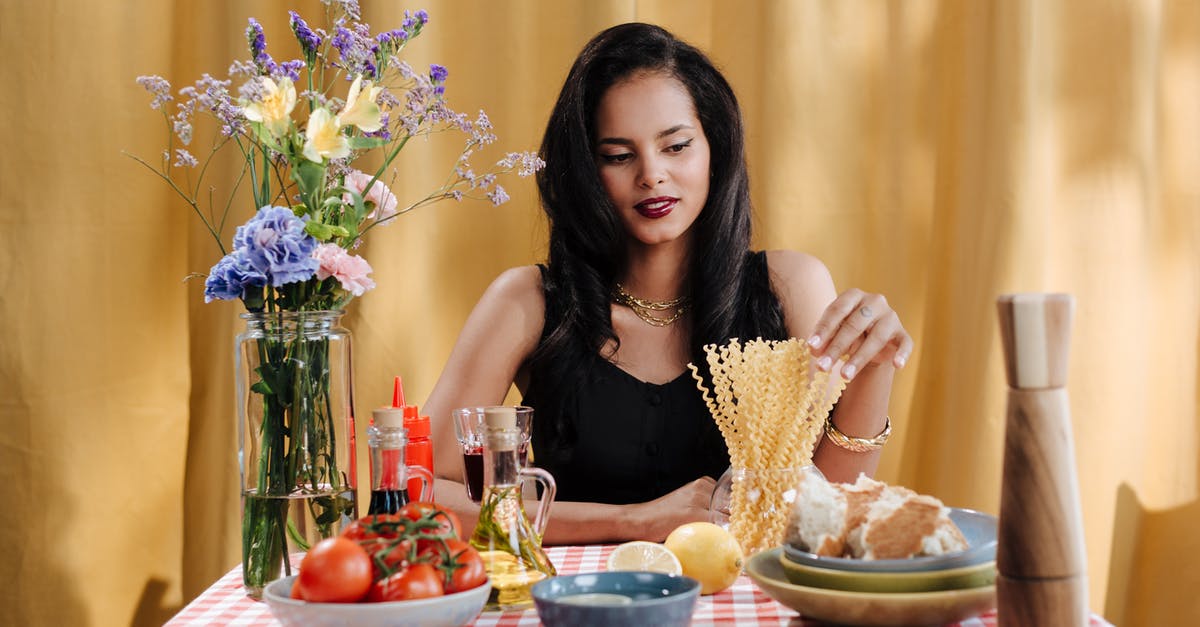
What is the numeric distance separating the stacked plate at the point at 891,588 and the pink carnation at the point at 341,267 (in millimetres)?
494

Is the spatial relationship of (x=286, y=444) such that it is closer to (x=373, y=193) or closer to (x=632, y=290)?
(x=373, y=193)

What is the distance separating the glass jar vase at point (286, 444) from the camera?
3.81ft

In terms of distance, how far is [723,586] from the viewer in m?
1.14

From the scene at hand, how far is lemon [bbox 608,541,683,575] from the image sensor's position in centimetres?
111

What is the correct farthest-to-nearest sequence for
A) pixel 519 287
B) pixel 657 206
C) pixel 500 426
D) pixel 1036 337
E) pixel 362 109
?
pixel 519 287
pixel 657 206
pixel 362 109
pixel 500 426
pixel 1036 337

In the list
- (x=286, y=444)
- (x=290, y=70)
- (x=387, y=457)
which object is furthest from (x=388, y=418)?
(x=290, y=70)

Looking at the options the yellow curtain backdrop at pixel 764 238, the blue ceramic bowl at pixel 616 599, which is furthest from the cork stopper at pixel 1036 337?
the yellow curtain backdrop at pixel 764 238

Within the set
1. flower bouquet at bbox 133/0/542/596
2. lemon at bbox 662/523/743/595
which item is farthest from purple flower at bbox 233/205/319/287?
lemon at bbox 662/523/743/595

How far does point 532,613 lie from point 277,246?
43 cm

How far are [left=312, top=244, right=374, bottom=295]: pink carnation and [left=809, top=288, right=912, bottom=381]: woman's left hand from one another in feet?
1.83

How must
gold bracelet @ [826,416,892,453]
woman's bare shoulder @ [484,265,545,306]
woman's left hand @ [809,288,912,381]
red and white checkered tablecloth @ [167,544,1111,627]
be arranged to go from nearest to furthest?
red and white checkered tablecloth @ [167,544,1111,627]
woman's left hand @ [809,288,912,381]
gold bracelet @ [826,416,892,453]
woman's bare shoulder @ [484,265,545,306]

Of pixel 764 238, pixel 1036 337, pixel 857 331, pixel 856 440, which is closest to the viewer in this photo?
pixel 1036 337

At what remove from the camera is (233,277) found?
3.74 ft

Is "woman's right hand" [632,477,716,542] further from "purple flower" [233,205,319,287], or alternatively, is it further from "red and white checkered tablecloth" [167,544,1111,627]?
"purple flower" [233,205,319,287]
